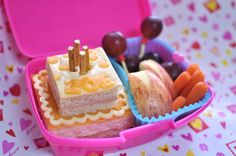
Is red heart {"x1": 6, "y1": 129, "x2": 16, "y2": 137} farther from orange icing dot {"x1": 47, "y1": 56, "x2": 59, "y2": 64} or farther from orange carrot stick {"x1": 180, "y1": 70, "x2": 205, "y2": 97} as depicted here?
orange carrot stick {"x1": 180, "y1": 70, "x2": 205, "y2": 97}

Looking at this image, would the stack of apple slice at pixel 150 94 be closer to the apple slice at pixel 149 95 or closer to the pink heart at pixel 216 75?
the apple slice at pixel 149 95

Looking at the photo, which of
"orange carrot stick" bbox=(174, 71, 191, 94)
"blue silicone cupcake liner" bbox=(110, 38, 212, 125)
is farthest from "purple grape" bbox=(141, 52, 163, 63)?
"orange carrot stick" bbox=(174, 71, 191, 94)

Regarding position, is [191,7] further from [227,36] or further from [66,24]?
[66,24]

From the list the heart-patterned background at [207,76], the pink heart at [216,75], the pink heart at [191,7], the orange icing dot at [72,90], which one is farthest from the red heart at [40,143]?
the pink heart at [191,7]

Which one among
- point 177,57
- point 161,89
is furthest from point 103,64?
point 177,57

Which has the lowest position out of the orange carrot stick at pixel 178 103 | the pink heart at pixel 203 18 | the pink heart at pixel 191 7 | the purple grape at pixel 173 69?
the orange carrot stick at pixel 178 103
